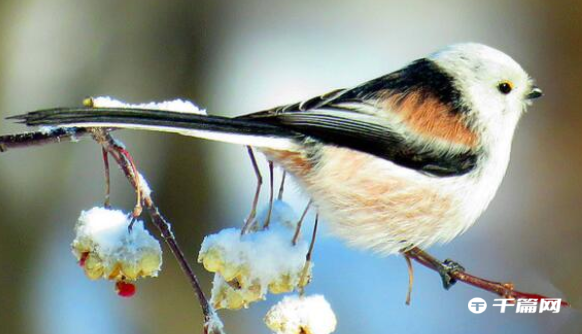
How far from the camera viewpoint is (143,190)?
0.55 metres

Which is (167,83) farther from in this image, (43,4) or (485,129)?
(485,129)

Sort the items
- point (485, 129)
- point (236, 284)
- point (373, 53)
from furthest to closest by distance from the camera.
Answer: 1. point (373, 53)
2. point (485, 129)
3. point (236, 284)

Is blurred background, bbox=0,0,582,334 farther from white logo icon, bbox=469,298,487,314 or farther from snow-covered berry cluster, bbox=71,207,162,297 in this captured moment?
snow-covered berry cluster, bbox=71,207,162,297

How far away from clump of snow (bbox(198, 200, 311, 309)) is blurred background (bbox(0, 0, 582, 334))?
421 millimetres

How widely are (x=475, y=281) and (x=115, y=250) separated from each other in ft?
0.99

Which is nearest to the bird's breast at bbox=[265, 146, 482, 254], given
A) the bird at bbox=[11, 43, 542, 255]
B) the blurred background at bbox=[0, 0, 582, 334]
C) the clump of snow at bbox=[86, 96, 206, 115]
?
the bird at bbox=[11, 43, 542, 255]

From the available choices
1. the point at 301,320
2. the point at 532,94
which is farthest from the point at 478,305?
the point at 301,320

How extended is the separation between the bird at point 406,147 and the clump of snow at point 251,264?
0.10m

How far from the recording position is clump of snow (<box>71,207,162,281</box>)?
52cm

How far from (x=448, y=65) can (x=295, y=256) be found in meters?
0.29

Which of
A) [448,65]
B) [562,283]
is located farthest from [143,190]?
[562,283]

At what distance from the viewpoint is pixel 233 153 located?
3.30ft

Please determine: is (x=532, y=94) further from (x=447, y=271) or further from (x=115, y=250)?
(x=115, y=250)

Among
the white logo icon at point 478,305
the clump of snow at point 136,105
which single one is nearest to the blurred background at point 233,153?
the white logo icon at point 478,305
